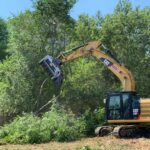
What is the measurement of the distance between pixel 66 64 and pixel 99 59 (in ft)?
16.1

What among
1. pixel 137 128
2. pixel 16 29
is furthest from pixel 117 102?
pixel 16 29

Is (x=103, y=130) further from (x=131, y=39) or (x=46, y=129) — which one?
(x=131, y=39)

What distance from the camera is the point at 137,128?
2064 centimetres

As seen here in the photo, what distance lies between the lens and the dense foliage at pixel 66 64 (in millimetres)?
25797

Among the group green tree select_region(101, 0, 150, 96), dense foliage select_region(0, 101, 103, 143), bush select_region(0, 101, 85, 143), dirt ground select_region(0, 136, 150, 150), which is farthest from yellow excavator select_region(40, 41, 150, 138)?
green tree select_region(101, 0, 150, 96)

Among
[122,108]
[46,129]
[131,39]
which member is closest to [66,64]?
[131,39]

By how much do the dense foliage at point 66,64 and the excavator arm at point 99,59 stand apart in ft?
8.66

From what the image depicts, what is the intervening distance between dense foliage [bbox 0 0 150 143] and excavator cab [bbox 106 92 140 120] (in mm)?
2293

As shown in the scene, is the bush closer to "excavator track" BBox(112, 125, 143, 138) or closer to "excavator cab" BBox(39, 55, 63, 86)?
"excavator cab" BBox(39, 55, 63, 86)

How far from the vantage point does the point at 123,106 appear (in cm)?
2073

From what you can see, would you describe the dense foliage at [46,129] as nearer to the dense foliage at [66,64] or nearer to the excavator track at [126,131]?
the excavator track at [126,131]

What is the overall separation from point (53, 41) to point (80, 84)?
10.4 ft

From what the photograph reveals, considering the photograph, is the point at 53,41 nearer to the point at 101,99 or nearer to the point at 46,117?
the point at 101,99

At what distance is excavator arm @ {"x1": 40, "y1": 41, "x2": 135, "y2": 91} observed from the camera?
21.6 meters
